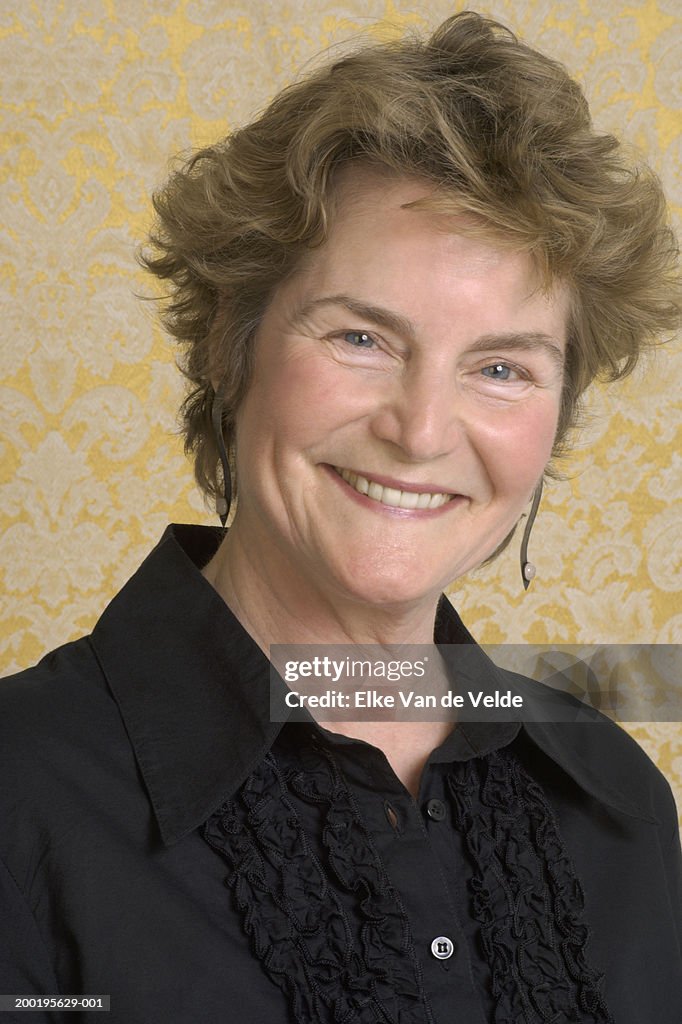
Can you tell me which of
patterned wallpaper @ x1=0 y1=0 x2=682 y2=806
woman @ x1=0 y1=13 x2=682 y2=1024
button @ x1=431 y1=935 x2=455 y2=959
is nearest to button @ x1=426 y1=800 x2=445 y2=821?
woman @ x1=0 y1=13 x2=682 y2=1024

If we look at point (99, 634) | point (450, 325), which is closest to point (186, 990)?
point (99, 634)

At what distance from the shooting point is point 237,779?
122cm

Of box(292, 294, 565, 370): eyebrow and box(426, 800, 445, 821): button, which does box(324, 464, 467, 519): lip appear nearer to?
box(292, 294, 565, 370): eyebrow

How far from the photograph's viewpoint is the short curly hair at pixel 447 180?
1247 millimetres

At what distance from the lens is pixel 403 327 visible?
4.04 ft

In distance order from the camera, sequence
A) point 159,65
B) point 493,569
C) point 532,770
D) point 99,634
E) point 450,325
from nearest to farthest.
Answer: point 450,325, point 99,634, point 532,770, point 159,65, point 493,569

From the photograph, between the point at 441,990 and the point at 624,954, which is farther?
the point at 624,954

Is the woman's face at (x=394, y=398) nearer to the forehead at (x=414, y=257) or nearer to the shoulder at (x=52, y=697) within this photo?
the forehead at (x=414, y=257)

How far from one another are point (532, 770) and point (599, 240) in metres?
0.58

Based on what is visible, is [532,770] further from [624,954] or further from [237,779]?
[237,779]

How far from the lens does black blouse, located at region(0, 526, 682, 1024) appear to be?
3.72ft

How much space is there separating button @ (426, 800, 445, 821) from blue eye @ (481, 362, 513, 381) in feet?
1.41

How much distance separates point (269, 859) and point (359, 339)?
0.49 meters

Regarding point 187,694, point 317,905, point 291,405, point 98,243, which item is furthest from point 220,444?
point 98,243
